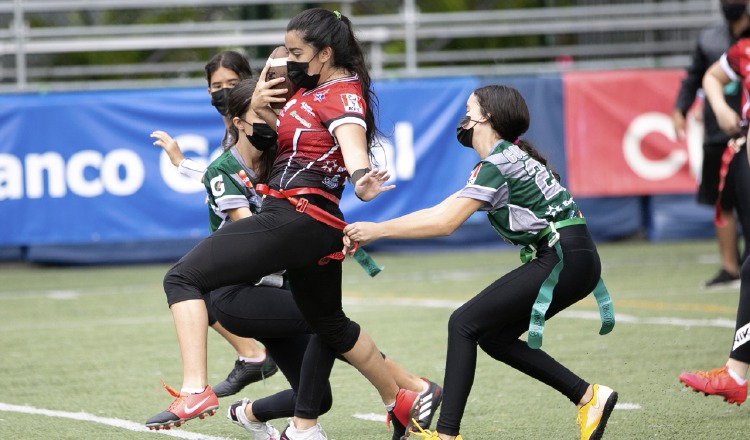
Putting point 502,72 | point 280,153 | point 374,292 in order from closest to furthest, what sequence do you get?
point 280,153, point 374,292, point 502,72

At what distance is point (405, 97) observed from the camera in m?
14.0

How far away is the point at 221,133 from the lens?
44.5 ft

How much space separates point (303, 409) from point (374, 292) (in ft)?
19.9

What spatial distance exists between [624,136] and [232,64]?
8.84m

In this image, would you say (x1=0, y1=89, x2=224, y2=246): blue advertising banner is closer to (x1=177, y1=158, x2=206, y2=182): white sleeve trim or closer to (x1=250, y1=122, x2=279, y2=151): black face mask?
(x1=177, y1=158, x2=206, y2=182): white sleeve trim

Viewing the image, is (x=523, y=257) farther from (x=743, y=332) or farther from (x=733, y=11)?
(x=733, y=11)

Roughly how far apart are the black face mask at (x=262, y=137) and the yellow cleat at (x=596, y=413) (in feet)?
5.60

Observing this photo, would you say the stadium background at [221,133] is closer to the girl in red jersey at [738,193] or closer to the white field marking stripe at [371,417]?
the girl in red jersey at [738,193]

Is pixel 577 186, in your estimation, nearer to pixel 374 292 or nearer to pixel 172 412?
pixel 374 292

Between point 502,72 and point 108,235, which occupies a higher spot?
point 502,72

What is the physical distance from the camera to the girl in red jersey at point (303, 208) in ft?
15.3

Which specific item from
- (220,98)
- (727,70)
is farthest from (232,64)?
(727,70)

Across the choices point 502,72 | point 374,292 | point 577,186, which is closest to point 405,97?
point 502,72

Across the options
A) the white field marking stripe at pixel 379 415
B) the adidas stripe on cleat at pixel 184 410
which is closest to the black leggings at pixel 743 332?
the white field marking stripe at pixel 379 415
